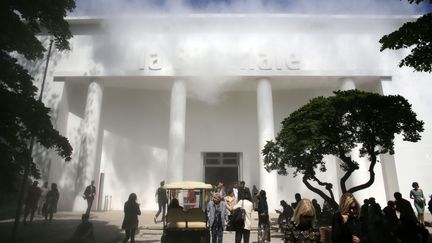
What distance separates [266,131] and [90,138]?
377 inches

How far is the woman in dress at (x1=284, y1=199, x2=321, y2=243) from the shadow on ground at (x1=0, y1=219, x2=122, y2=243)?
7683 mm

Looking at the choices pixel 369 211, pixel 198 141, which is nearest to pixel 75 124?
pixel 198 141

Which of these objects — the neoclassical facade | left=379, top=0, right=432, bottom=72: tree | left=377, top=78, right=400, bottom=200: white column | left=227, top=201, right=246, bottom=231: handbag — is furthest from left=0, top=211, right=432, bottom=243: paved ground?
left=379, top=0, right=432, bottom=72: tree

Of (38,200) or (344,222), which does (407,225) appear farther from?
(38,200)

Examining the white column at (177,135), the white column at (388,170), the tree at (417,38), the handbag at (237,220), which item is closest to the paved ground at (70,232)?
the handbag at (237,220)

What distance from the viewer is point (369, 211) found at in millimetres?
7098

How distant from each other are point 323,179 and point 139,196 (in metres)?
11.2

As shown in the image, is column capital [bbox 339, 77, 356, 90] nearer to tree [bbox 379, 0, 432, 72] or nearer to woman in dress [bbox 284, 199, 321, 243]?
tree [bbox 379, 0, 432, 72]

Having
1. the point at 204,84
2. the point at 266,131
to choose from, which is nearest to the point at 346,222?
the point at 266,131

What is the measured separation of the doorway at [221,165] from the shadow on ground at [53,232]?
336 inches

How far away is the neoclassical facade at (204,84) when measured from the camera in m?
16.9

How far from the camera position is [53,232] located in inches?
408

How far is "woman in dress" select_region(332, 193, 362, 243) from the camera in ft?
10.5

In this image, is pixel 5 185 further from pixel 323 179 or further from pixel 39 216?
pixel 323 179
